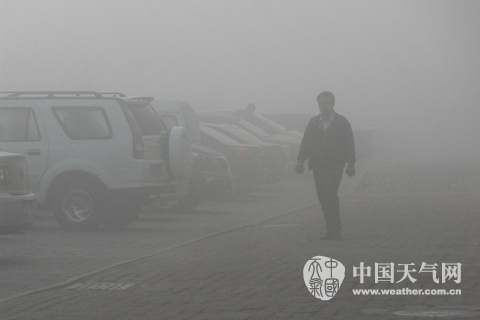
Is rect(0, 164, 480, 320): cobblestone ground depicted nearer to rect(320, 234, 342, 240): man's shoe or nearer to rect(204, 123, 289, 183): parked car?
rect(320, 234, 342, 240): man's shoe

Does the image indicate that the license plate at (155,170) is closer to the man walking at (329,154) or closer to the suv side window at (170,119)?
the man walking at (329,154)

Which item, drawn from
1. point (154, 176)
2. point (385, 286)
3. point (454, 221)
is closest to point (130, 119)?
point (154, 176)

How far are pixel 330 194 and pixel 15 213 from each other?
12.2 feet

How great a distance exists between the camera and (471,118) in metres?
72.1

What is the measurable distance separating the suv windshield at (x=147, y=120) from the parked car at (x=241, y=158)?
6273 millimetres

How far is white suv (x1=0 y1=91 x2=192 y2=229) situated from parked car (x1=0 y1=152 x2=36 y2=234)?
11.5 feet

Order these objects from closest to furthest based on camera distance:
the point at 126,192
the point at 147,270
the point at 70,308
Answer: the point at 70,308
the point at 147,270
the point at 126,192

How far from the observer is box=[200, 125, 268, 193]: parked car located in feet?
77.3

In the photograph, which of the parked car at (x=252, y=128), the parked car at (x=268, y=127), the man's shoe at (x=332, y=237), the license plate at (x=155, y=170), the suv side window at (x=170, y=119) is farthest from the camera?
the parked car at (x=268, y=127)

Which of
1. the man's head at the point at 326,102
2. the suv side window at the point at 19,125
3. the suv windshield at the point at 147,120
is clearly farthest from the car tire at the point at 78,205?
the man's head at the point at 326,102

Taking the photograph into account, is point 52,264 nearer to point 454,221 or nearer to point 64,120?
point 64,120

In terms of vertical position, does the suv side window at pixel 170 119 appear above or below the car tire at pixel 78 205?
above

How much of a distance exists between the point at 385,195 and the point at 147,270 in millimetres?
12888

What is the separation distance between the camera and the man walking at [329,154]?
47.0 feet
